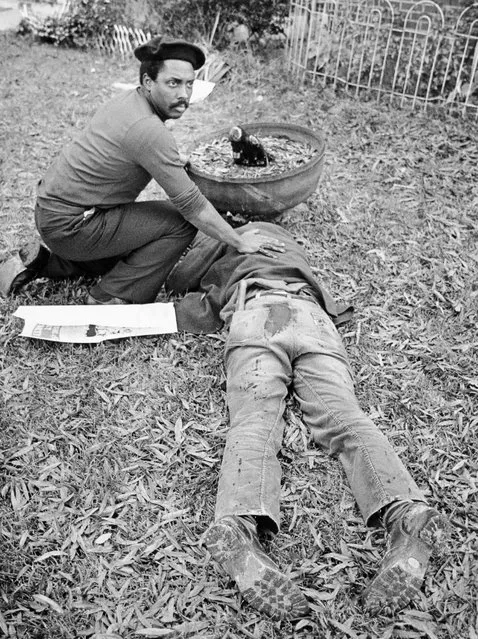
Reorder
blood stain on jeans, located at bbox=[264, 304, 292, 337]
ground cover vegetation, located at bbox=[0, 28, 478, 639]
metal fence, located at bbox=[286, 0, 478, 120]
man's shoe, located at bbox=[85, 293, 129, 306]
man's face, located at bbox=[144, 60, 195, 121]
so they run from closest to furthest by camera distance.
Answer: ground cover vegetation, located at bbox=[0, 28, 478, 639], blood stain on jeans, located at bbox=[264, 304, 292, 337], man's face, located at bbox=[144, 60, 195, 121], man's shoe, located at bbox=[85, 293, 129, 306], metal fence, located at bbox=[286, 0, 478, 120]

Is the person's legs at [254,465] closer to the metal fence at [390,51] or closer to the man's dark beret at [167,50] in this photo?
the man's dark beret at [167,50]

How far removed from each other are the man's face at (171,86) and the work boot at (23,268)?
1170 millimetres

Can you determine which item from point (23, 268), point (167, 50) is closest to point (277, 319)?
point (167, 50)

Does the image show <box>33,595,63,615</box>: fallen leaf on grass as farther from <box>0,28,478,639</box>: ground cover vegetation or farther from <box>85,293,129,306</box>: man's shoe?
<box>85,293,129,306</box>: man's shoe

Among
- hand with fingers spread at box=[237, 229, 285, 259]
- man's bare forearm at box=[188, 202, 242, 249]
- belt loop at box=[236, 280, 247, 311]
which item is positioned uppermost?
man's bare forearm at box=[188, 202, 242, 249]

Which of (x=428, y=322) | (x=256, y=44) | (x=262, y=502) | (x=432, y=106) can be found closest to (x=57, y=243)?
(x=262, y=502)

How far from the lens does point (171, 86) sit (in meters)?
2.94

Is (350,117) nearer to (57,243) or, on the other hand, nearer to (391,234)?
(391,234)

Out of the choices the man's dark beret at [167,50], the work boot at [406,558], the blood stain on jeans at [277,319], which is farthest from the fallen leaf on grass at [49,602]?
the man's dark beret at [167,50]

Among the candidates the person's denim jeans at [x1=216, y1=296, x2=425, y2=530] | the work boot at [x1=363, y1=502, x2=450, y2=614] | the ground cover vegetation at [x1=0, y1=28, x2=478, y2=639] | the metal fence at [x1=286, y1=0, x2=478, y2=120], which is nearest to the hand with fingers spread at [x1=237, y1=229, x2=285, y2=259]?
the person's denim jeans at [x1=216, y1=296, x2=425, y2=530]

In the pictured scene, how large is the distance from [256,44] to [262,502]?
22.0ft

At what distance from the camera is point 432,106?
600cm

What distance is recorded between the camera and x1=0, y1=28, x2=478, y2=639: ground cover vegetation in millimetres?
2102

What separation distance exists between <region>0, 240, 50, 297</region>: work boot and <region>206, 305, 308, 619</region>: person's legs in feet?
4.68
